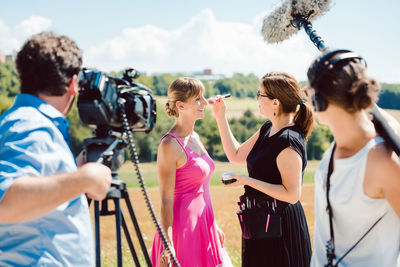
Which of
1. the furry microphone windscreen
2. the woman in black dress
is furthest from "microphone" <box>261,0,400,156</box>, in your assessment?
the woman in black dress

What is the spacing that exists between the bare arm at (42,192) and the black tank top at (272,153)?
1643 millimetres

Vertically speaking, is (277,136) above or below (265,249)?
above

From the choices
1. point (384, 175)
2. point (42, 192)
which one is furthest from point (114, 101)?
point (384, 175)

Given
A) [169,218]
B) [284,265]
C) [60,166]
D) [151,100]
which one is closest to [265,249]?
[284,265]

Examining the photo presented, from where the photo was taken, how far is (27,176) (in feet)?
4.92

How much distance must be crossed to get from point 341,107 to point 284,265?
61.6 inches

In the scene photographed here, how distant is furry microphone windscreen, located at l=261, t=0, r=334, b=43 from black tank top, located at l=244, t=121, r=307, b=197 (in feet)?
2.35

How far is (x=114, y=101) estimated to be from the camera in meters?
1.81

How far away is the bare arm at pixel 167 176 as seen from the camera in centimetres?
307

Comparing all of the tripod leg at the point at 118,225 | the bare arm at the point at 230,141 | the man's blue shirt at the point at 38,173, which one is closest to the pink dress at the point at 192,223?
the bare arm at the point at 230,141

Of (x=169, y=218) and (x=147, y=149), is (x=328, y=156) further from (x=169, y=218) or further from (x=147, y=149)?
(x=147, y=149)

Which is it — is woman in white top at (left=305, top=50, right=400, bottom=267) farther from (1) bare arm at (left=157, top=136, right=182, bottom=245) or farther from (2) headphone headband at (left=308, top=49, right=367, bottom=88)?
(1) bare arm at (left=157, top=136, right=182, bottom=245)

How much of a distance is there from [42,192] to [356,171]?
1.24m

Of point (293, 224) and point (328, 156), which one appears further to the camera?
point (293, 224)
